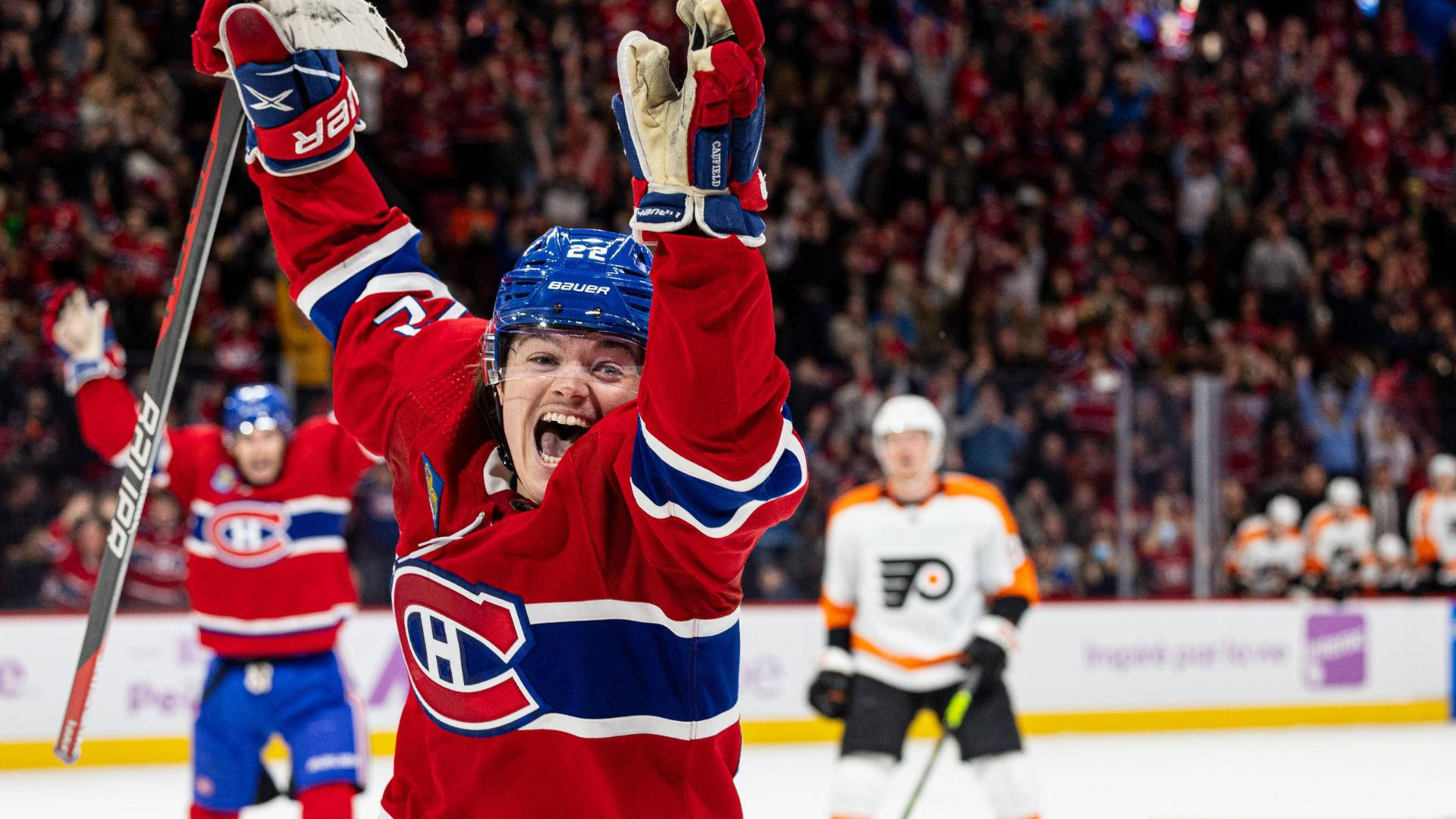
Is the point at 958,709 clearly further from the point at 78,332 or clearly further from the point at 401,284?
the point at 401,284

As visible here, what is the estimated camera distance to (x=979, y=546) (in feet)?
17.5

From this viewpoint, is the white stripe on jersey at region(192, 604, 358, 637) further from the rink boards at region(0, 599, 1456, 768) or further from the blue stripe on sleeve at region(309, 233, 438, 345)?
the blue stripe on sleeve at region(309, 233, 438, 345)

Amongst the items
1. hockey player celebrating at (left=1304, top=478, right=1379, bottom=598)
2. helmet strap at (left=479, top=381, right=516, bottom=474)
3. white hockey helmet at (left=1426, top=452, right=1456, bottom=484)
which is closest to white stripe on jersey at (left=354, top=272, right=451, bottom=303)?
helmet strap at (left=479, top=381, right=516, bottom=474)

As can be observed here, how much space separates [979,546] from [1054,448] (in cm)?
380

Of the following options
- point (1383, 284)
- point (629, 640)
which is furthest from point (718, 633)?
point (1383, 284)

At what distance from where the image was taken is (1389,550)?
32.4 ft

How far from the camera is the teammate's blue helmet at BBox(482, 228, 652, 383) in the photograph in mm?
1742

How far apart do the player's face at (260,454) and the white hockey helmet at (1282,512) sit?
6279 mm

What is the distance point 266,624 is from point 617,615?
11.7 ft

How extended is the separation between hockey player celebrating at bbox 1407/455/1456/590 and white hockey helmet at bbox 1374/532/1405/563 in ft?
0.57

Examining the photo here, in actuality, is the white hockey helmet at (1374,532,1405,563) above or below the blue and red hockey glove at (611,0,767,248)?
below

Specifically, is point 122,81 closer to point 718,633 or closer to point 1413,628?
point 1413,628

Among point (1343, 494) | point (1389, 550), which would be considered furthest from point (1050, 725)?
point (1389, 550)

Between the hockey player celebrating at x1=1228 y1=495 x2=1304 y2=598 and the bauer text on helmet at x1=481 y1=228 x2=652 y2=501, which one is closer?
the bauer text on helmet at x1=481 y1=228 x2=652 y2=501
